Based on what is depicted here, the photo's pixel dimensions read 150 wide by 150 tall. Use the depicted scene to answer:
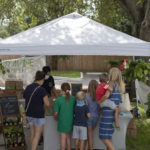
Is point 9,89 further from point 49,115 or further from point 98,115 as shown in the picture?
point 98,115

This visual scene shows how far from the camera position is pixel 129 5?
10109 millimetres

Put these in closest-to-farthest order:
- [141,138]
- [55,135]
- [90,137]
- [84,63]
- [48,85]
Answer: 1. [90,137]
2. [55,135]
3. [48,85]
4. [141,138]
5. [84,63]

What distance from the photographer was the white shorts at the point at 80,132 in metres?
4.97

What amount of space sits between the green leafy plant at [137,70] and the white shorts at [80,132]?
2729mm

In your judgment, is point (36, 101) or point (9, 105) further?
point (9, 105)

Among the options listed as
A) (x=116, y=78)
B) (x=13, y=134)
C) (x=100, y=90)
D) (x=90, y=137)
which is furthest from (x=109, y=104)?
(x=13, y=134)

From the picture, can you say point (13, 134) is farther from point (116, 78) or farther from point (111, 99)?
point (116, 78)

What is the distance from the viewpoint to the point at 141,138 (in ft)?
22.2

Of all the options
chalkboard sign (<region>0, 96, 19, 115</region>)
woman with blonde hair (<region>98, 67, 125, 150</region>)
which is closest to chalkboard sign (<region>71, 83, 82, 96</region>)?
chalkboard sign (<region>0, 96, 19, 115</region>)

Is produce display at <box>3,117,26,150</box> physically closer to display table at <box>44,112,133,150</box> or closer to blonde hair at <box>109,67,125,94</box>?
display table at <box>44,112,133,150</box>

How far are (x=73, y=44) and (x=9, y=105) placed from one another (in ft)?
5.88

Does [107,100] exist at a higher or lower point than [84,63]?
lower

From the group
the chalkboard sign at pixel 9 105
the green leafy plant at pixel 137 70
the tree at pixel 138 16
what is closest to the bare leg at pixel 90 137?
the chalkboard sign at pixel 9 105

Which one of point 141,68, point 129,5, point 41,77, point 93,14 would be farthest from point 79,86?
point 93,14
